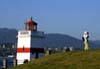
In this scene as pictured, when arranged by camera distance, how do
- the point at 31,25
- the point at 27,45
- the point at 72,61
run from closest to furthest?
A: the point at 72,61 → the point at 27,45 → the point at 31,25

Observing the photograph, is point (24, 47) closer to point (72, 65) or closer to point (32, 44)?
point (32, 44)

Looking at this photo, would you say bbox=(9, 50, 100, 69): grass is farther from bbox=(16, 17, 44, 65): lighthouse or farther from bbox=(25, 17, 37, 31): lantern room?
bbox=(25, 17, 37, 31): lantern room

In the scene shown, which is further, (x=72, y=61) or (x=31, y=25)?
(x=31, y=25)

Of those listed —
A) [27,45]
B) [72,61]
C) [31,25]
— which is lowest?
[72,61]

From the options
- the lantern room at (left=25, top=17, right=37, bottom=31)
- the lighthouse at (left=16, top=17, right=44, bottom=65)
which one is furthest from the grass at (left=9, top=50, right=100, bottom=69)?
the lantern room at (left=25, top=17, right=37, bottom=31)

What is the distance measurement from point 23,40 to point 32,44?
1218mm

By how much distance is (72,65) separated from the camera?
80.2ft

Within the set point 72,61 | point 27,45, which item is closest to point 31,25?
point 27,45

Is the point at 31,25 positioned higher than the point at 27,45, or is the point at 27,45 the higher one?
the point at 31,25

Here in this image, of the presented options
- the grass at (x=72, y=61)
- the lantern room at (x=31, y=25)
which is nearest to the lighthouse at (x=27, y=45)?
the lantern room at (x=31, y=25)

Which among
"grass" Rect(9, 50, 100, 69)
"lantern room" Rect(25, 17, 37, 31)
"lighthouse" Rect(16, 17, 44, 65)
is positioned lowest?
"grass" Rect(9, 50, 100, 69)

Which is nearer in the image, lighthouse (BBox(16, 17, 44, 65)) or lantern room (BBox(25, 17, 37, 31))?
lighthouse (BBox(16, 17, 44, 65))

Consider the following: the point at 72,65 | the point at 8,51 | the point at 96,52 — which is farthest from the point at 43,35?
the point at 8,51

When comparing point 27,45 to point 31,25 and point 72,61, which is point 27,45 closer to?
point 31,25
